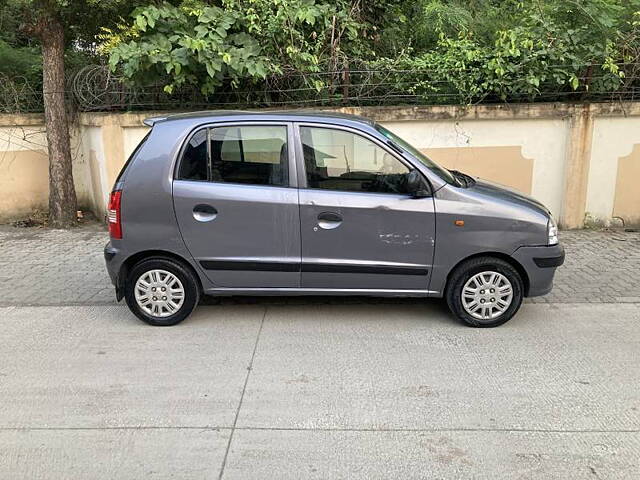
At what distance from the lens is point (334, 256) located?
15.3 ft

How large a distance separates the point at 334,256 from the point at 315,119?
1172 mm

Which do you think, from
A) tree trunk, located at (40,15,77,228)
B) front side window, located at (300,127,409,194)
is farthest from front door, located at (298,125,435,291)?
tree trunk, located at (40,15,77,228)

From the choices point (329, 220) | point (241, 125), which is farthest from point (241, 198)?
point (329, 220)

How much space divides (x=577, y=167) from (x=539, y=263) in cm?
415

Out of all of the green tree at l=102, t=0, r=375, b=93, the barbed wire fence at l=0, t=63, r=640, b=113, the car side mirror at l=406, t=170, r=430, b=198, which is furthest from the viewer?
the barbed wire fence at l=0, t=63, r=640, b=113

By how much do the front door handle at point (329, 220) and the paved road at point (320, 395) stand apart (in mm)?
913

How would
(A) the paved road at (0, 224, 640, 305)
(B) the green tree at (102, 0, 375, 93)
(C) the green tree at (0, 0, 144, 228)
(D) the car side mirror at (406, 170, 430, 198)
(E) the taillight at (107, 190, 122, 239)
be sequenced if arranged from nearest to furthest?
(D) the car side mirror at (406, 170, 430, 198) < (E) the taillight at (107, 190, 122, 239) < (A) the paved road at (0, 224, 640, 305) < (B) the green tree at (102, 0, 375, 93) < (C) the green tree at (0, 0, 144, 228)

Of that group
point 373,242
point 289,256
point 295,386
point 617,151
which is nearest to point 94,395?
point 295,386

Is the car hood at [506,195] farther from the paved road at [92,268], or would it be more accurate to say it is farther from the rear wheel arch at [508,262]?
the paved road at [92,268]

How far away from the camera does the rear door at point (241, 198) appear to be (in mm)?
4562

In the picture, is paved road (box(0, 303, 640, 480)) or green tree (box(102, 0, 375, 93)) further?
green tree (box(102, 0, 375, 93))

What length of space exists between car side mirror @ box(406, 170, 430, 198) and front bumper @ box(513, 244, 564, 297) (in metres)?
0.92

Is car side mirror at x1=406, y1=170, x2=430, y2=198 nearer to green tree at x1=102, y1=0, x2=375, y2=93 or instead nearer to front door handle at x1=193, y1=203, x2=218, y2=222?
front door handle at x1=193, y1=203, x2=218, y2=222

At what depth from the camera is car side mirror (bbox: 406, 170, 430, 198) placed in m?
4.52
